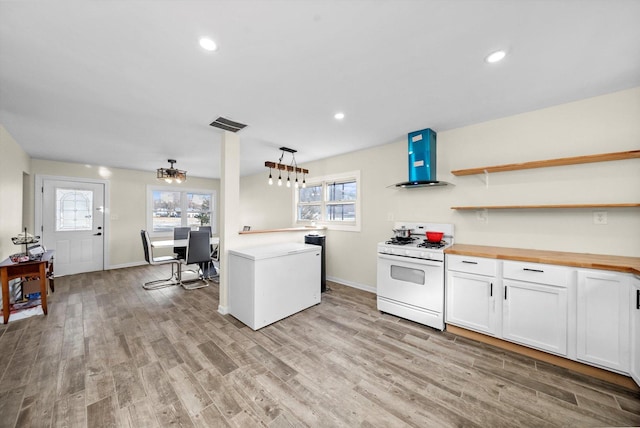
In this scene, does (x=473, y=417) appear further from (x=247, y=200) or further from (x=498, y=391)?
(x=247, y=200)

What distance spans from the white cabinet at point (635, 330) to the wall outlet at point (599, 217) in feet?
2.33

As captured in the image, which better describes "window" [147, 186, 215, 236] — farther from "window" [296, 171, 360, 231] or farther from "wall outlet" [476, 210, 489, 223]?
"wall outlet" [476, 210, 489, 223]

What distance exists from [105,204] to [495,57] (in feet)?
23.4

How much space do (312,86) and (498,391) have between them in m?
2.83

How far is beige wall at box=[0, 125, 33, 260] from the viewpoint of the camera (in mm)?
2975

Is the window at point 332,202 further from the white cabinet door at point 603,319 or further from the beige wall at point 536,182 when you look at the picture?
the white cabinet door at point 603,319

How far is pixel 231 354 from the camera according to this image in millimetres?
2172

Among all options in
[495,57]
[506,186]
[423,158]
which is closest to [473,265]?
[506,186]

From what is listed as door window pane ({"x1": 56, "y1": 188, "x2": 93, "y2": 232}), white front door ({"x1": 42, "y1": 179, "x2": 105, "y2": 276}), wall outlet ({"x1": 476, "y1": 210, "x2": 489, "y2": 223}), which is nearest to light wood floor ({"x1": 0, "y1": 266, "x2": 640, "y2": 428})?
wall outlet ({"x1": 476, "y1": 210, "x2": 489, "y2": 223})

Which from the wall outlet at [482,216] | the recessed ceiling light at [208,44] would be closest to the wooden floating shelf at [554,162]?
the wall outlet at [482,216]

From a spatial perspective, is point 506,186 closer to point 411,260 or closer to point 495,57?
point 411,260

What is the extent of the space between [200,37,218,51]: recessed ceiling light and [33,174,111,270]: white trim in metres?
5.47

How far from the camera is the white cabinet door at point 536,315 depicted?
1.98 meters

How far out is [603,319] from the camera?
182 centimetres
